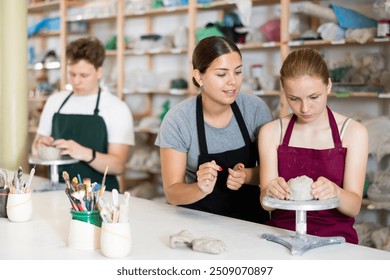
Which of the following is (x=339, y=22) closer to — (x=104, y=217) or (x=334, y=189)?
(x=334, y=189)

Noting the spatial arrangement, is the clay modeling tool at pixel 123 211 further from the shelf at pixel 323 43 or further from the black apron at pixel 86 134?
the shelf at pixel 323 43

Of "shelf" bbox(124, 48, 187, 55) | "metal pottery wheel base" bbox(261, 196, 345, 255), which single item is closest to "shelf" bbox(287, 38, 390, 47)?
"shelf" bbox(124, 48, 187, 55)

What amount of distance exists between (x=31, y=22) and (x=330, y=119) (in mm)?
6798

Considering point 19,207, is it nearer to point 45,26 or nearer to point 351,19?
point 351,19

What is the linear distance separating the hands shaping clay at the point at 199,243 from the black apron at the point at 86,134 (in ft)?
5.57

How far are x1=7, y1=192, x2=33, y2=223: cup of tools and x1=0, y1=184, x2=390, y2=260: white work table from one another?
3 cm

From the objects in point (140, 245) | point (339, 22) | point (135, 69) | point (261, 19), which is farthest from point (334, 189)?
point (135, 69)

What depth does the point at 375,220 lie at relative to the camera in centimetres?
469

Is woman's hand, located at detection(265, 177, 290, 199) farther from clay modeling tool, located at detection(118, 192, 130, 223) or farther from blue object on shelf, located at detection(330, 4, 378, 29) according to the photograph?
blue object on shelf, located at detection(330, 4, 378, 29)

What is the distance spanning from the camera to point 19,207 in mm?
2207

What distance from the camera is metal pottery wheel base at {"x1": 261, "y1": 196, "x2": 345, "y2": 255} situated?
1.76 meters

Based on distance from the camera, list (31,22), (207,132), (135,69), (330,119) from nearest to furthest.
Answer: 1. (330,119)
2. (207,132)
3. (135,69)
4. (31,22)

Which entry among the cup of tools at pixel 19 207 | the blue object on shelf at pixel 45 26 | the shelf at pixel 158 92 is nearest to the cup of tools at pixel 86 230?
the cup of tools at pixel 19 207

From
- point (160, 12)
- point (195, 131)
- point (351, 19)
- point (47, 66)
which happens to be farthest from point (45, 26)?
point (195, 131)
